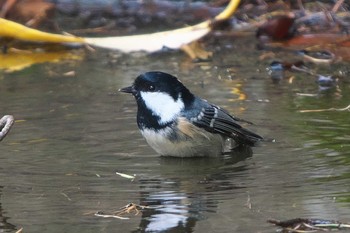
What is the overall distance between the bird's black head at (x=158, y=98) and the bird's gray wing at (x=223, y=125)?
116mm

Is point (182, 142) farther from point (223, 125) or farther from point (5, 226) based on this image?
point (5, 226)

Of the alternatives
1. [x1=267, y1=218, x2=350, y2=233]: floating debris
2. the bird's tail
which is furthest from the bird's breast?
[x1=267, y1=218, x2=350, y2=233]: floating debris

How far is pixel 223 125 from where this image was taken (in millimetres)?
5996

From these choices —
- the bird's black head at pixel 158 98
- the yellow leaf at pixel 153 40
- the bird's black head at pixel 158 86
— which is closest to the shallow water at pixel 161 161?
the bird's black head at pixel 158 98

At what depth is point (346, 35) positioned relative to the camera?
9.20 meters

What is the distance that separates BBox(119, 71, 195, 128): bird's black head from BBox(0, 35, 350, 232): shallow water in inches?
9.2

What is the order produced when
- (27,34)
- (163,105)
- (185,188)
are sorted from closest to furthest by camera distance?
(185,188) < (163,105) < (27,34)

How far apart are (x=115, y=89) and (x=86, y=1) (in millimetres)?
4110

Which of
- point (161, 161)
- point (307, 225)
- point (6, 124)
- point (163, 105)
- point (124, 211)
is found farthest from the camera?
point (163, 105)

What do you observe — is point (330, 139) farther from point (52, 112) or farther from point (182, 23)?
point (182, 23)

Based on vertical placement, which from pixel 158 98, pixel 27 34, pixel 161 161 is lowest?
pixel 27 34

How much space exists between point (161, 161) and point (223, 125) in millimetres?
524

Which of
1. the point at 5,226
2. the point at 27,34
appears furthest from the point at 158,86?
the point at 27,34

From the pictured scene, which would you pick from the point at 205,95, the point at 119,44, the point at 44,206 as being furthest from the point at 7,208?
the point at 119,44
